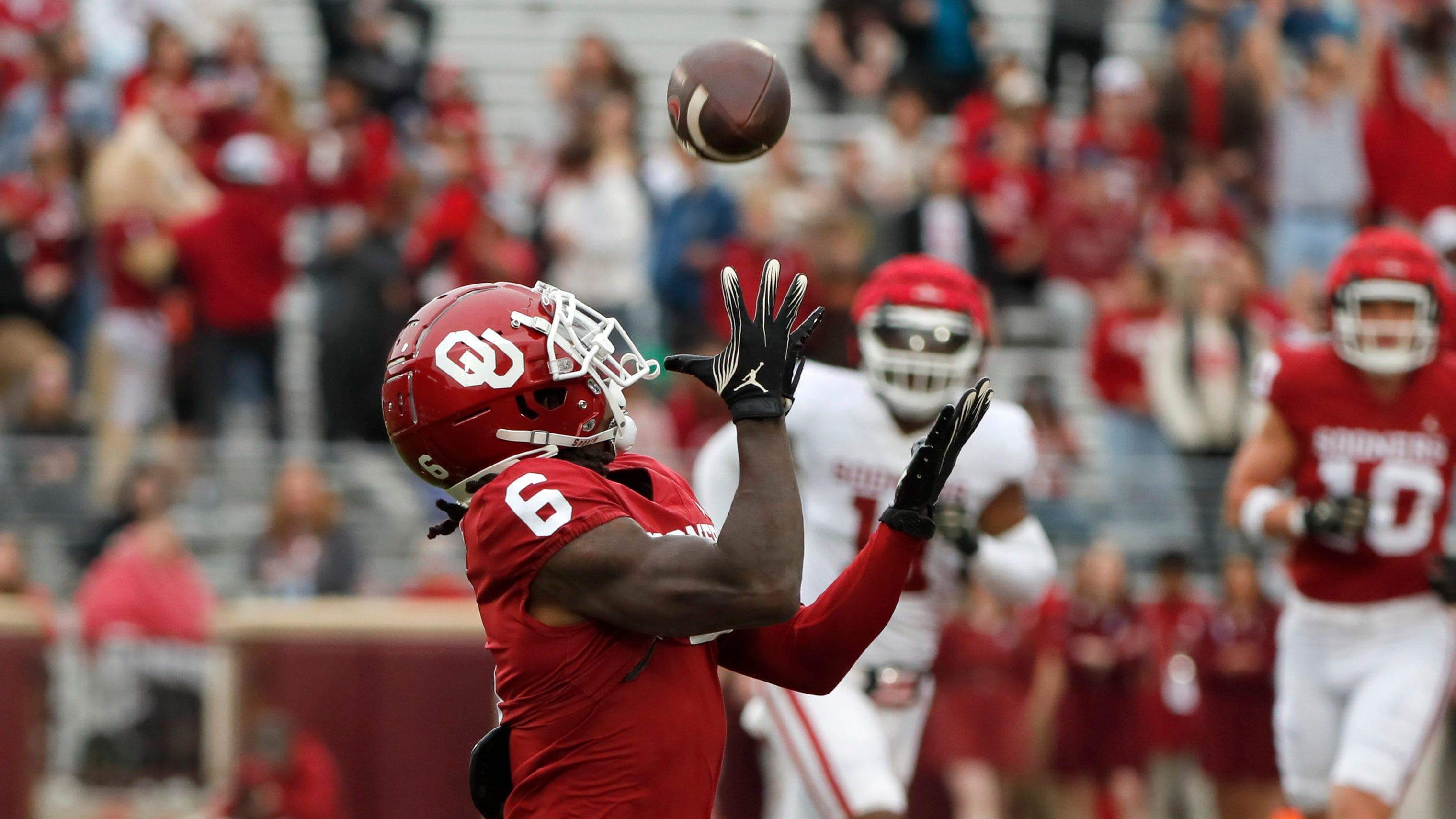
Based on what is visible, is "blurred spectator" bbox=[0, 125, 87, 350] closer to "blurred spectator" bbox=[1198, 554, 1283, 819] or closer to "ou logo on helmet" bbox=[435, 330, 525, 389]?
"blurred spectator" bbox=[1198, 554, 1283, 819]

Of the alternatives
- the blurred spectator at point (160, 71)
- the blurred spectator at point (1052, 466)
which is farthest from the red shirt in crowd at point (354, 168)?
the blurred spectator at point (1052, 466)

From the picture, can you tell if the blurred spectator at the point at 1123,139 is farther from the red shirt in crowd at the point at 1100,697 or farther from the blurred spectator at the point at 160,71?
the blurred spectator at the point at 160,71

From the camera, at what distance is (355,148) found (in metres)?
11.1

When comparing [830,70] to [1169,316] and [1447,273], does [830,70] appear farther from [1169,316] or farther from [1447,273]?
[1447,273]

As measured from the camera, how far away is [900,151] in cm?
1116

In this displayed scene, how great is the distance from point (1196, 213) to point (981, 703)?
11.3 ft

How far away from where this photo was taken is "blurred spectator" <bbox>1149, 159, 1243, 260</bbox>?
11000 mm

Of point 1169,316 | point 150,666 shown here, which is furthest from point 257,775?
point 1169,316

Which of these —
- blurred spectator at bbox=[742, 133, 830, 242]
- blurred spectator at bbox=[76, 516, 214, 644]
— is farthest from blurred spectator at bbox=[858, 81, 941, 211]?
blurred spectator at bbox=[76, 516, 214, 644]

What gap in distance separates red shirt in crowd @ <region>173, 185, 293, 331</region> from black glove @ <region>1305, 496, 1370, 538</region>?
6.22 metres

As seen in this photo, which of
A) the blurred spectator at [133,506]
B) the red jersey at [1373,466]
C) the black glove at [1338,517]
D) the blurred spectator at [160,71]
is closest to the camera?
the black glove at [1338,517]

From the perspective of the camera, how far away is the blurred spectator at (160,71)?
37.4ft

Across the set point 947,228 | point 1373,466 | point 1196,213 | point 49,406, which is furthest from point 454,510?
point 1196,213

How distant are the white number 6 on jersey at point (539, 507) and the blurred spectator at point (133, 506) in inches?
259
